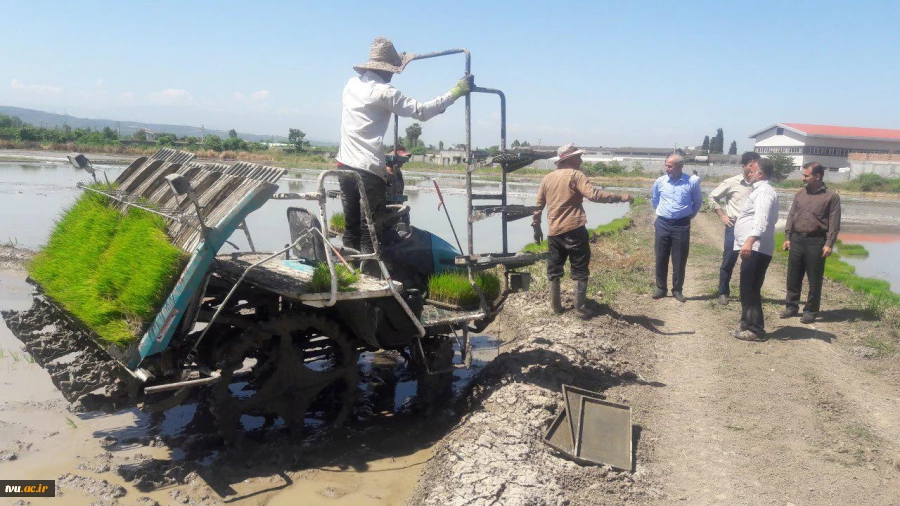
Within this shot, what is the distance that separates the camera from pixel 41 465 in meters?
4.14

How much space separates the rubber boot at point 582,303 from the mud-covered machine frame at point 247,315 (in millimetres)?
1474

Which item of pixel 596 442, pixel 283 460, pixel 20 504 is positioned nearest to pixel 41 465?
pixel 20 504

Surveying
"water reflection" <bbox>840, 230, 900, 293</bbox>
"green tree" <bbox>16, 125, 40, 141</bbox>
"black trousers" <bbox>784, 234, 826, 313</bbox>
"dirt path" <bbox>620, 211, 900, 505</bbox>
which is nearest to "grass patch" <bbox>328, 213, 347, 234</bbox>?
"dirt path" <bbox>620, 211, 900, 505</bbox>

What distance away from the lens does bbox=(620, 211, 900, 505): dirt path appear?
3.75 metres

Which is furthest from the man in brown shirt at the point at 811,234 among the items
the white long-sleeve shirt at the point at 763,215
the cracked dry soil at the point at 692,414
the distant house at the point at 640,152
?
the distant house at the point at 640,152

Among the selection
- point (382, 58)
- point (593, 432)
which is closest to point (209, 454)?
point (593, 432)

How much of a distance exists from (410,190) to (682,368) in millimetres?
23369

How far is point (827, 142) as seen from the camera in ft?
180

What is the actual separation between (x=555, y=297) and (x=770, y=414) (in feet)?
8.32

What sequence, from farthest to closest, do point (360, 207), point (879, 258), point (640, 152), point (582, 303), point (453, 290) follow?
1. point (640, 152)
2. point (879, 258)
3. point (582, 303)
4. point (453, 290)
5. point (360, 207)

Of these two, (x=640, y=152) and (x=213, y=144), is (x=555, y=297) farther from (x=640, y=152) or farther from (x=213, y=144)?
(x=640, y=152)

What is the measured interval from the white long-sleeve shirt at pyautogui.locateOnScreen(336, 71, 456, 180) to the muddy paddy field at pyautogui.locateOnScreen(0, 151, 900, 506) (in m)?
2.00

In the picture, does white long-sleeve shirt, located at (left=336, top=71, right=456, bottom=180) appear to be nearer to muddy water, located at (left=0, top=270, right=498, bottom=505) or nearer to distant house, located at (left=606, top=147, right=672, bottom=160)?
muddy water, located at (left=0, top=270, right=498, bottom=505)

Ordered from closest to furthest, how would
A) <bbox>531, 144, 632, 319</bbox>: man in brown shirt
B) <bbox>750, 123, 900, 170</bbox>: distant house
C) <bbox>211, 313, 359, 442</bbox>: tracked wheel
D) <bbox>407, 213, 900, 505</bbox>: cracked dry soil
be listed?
<bbox>407, 213, 900, 505</bbox>: cracked dry soil, <bbox>211, 313, 359, 442</bbox>: tracked wheel, <bbox>531, 144, 632, 319</bbox>: man in brown shirt, <bbox>750, 123, 900, 170</bbox>: distant house
